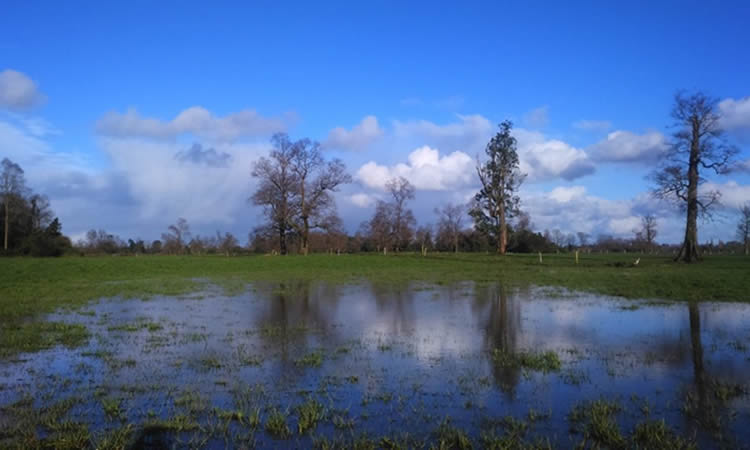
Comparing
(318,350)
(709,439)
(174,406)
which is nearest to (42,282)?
(318,350)

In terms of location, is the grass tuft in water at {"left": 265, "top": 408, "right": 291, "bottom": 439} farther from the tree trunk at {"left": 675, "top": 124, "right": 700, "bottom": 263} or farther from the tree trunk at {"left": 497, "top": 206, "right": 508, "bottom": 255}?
the tree trunk at {"left": 497, "top": 206, "right": 508, "bottom": 255}

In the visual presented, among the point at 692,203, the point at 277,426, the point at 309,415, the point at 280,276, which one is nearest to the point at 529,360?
the point at 309,415

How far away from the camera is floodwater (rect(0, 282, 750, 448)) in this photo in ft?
20.1

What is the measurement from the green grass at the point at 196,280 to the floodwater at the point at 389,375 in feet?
5.45

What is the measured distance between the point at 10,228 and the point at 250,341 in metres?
63.9

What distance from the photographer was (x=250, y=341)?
1177 centimetres

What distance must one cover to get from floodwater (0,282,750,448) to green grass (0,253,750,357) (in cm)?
166

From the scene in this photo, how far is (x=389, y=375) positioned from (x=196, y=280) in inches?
1083

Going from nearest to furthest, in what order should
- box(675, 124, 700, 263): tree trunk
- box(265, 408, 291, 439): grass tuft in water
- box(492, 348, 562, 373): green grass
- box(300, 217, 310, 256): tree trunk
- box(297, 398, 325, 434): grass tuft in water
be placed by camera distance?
box(265, 408, 291, 439): grass tuft in water, box(297, 398, 325, 434): grass tuft in water, box(492, 348, 562, 373): green grass, box(675, 124, 700, 263): tree trunk, box(300, 217, 310, 256): tree trunk

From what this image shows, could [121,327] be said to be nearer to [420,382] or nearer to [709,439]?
[420,382]

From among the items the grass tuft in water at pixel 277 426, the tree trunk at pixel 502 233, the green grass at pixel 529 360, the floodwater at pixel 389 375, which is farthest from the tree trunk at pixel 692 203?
the grass tuft in water at pixel 277 426

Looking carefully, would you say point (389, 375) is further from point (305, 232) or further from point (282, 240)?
point (282, 240)

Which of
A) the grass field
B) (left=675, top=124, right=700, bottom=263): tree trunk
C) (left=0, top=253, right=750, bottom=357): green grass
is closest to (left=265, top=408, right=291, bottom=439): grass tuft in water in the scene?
the grass field

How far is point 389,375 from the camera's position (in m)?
8.62
